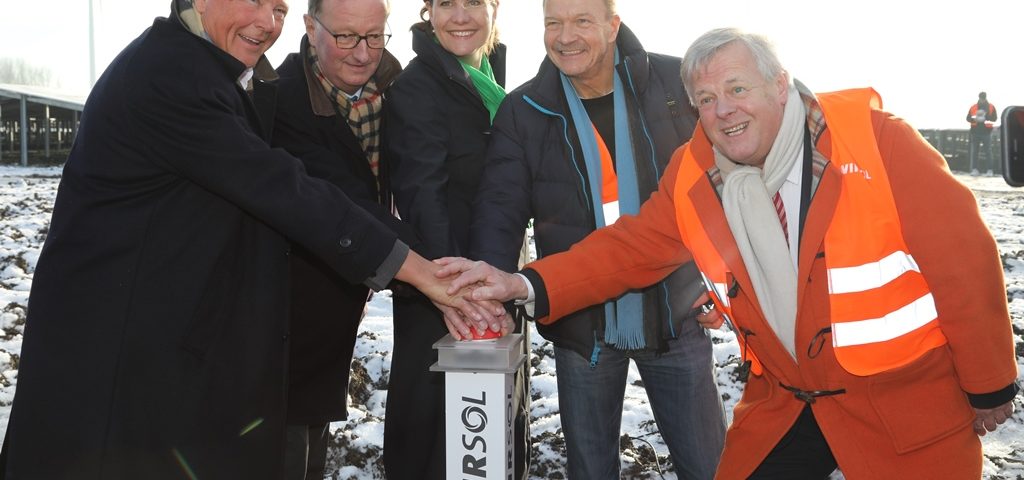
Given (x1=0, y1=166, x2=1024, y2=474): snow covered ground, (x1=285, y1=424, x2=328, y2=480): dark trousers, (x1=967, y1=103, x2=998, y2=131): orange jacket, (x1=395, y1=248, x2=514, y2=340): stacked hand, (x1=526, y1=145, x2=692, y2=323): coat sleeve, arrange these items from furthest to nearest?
1. (x1=967, y1=103, x2=998, y2=131): orange jacket
2. (x1=0, y1=166, x2=1024, y2=474): snow covered ground
3. (x1=285, y1=424, x2=328, y2=480): dark trousers
4. (x1=526, y1=145, x2=692, y2=323): coat sleeve
5. (x1=395, y1=248, x2=514, y2=340): stacked hand

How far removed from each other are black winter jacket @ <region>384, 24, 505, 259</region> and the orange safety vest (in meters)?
1.13

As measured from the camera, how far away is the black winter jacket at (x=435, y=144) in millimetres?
2879

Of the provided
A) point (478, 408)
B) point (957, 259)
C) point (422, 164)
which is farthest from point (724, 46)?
point (478, 408)

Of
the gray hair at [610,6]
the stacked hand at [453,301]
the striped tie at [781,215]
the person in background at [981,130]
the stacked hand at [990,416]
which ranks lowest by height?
the stacked hand at [990,416]

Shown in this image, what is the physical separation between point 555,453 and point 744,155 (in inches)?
79.0

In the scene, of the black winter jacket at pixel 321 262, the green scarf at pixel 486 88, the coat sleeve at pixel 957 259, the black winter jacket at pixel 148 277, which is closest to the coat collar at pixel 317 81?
the black winter jacket at pixel 321 262

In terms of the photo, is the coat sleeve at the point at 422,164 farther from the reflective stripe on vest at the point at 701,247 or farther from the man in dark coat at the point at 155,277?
the reflective stripe on vest at the point at 701,247

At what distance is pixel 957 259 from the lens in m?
2.05

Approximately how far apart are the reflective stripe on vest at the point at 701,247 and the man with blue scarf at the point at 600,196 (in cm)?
38

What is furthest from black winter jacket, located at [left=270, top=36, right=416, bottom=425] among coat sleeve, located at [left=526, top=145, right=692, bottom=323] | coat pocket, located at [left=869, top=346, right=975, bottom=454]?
coat pocket, located at [left=869, top=346, right=975, bottom=454]

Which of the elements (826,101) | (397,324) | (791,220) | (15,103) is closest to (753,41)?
(826,101)

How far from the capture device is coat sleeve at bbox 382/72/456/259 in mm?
2871

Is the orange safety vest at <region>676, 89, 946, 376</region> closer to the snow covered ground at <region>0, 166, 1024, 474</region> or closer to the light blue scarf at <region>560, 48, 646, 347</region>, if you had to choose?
the light blue scarf at <region>560, 48, 646, 347</region>

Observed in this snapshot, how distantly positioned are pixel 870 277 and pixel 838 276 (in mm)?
72
